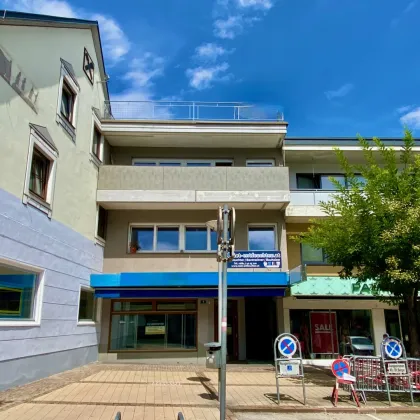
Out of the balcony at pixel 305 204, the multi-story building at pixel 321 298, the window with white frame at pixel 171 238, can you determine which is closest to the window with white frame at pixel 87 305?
the window with white frame at pixel 171 238

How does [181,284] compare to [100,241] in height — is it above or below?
below

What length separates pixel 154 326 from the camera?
51.4 ft

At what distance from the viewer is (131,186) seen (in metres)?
15.9

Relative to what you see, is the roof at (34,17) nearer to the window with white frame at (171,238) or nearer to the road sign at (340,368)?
the window with white frame at (171,238)

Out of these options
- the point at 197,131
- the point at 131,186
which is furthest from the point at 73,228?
the point at 197,131

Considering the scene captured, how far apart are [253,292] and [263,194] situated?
12.6 feet

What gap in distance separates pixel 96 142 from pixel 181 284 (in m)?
6.79

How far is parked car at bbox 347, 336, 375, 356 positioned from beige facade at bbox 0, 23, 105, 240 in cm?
1108

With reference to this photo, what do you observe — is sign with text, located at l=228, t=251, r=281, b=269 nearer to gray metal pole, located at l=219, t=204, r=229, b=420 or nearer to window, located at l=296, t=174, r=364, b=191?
window, located at l=296, t=174, r=364, b=191

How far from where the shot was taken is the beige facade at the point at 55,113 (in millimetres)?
9898

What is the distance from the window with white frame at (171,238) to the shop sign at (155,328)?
292cm

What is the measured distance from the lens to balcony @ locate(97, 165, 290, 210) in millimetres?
15781

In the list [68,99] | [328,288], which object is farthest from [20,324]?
[328,288]

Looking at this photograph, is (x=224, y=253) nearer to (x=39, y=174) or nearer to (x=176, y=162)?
(x=39, y=174)
